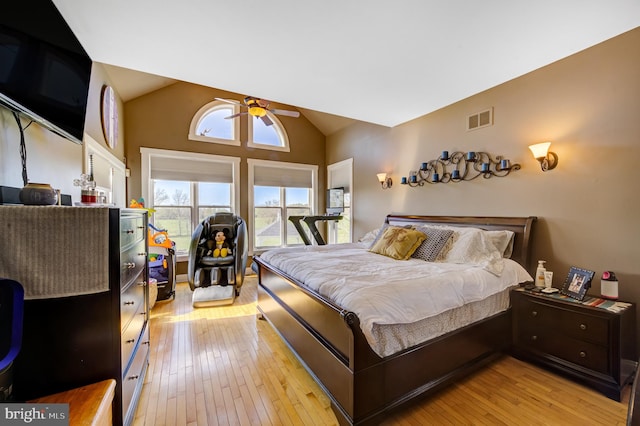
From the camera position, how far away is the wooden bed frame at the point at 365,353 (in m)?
1.45

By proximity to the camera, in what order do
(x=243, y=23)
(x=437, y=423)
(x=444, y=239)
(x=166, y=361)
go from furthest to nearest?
(x=444, y=239) < (x=166, y=361) < (x=243, y=23) < (x=437, y=423)

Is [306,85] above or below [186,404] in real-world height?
above

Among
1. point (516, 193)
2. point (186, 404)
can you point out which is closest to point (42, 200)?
point (186, 404)

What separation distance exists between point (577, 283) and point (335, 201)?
404 cm

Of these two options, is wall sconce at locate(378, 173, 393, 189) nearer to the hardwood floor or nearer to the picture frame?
the picture frame

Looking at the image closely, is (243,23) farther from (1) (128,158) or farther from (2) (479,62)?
(1) (128,158)

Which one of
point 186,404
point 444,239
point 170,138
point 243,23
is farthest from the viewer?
point 170,138

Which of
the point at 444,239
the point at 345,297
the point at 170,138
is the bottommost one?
the point at 345,297

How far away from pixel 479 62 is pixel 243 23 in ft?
7.06

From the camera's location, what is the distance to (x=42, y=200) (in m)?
1.23

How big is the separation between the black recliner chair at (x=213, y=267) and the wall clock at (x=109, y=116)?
1596mm

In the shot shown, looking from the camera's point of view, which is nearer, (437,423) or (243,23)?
(437,423)

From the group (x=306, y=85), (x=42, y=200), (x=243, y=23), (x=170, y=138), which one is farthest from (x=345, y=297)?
(x=170, y=138)

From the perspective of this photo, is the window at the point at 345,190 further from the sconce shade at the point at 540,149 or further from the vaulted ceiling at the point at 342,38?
the sconce shade at the point at 540,149
